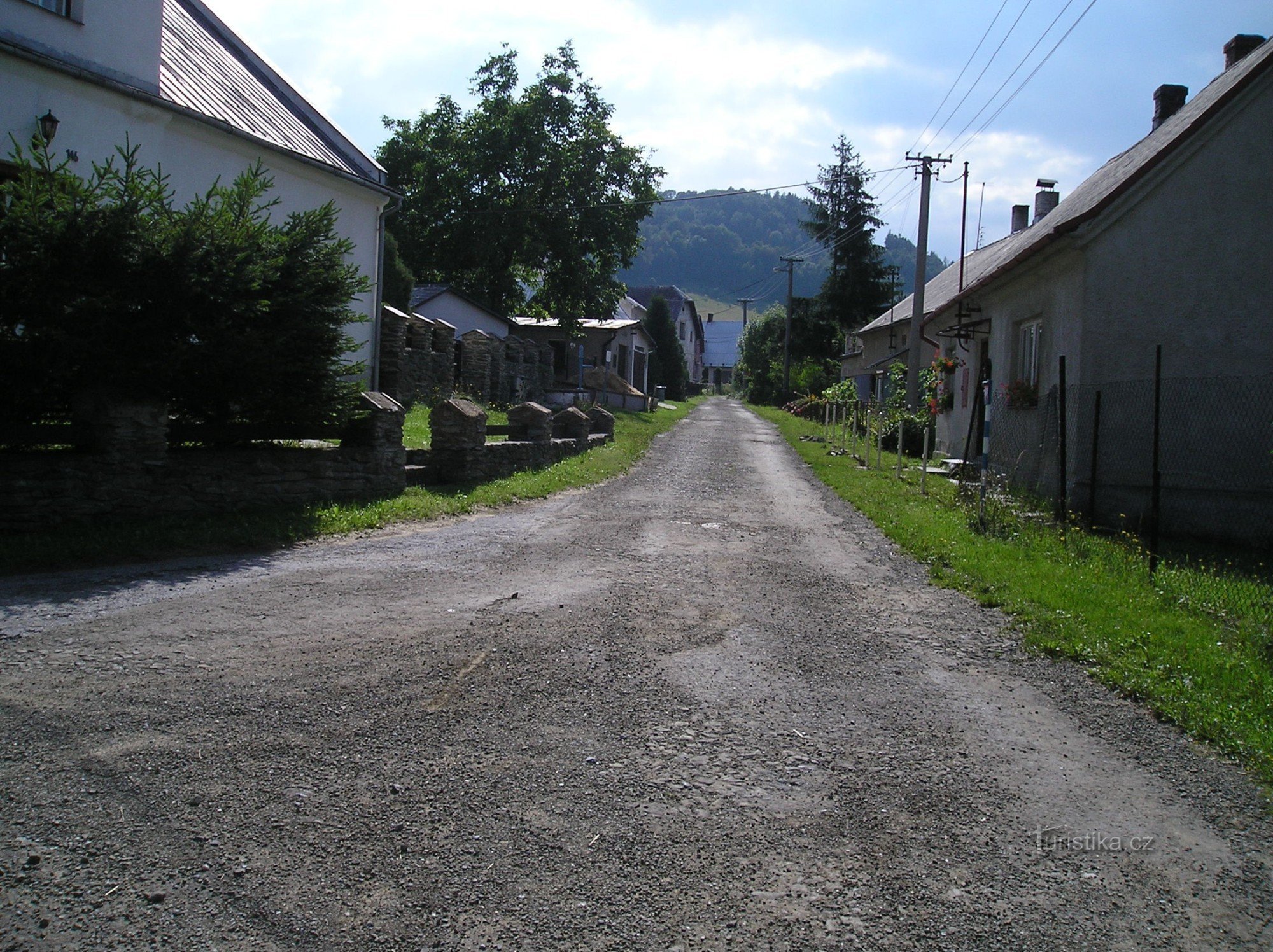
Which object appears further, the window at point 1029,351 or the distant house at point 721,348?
the distant house at point 721,348

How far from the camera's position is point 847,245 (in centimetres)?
4656

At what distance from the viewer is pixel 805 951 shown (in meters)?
2.79

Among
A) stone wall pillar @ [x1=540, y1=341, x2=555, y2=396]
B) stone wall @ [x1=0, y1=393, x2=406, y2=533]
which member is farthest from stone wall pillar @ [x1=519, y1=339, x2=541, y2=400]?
stone wall @ [x1=0, y1=393, x2=406, y2=533]

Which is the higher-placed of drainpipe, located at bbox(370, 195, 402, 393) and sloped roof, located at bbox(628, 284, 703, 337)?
sloped roof, located at bbox(628, 284, 703, 337)

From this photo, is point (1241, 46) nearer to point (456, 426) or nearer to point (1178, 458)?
point (1178, 458)

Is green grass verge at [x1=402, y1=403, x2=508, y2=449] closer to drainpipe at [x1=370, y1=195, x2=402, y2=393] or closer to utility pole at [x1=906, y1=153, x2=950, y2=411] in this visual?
drainpipe at [x1=370, y1=195, x2=402, y2=393]

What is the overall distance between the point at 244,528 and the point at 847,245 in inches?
1675

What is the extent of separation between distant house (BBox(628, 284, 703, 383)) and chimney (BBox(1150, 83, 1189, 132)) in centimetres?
5307

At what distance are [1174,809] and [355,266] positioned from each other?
8931 mm

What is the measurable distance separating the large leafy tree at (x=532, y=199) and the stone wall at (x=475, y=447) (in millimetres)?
23681

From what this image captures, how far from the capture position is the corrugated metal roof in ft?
49.3

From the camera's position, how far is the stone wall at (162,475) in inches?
312

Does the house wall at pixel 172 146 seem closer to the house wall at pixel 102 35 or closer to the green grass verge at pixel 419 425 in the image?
the house wall at pixel 102 35

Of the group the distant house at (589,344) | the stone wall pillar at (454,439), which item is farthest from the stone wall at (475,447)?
the distant house at (589,344)
